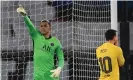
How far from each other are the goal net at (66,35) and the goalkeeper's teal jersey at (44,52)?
193cm

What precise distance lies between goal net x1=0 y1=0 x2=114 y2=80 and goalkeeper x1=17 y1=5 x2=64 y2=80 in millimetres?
1949

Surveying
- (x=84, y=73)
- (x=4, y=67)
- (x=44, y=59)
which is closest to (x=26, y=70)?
(x=4, y=67)

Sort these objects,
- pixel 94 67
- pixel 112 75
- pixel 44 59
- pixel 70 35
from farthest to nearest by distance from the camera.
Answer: pixel 70 35
pixel 94 67
pixel 44 59
pixel 112 75

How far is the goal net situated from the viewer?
8.87 meters

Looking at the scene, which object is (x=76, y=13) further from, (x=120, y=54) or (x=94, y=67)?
(x=120, y=54)

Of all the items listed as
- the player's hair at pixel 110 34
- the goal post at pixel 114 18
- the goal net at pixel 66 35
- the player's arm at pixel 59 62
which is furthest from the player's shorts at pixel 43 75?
the goal net at pixel 66 35

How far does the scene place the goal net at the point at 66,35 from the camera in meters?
8.87

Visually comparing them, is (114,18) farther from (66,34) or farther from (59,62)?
(66,34)

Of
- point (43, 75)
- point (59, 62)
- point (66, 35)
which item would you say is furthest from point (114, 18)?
point (66, 35)

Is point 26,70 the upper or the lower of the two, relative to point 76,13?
lower

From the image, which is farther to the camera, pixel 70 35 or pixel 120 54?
pixel 70 35

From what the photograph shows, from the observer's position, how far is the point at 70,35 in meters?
9.48

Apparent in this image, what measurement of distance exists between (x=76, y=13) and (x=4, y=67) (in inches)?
66.1

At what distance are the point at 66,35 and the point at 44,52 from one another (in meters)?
2.76
